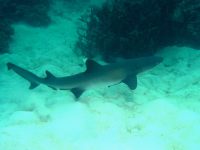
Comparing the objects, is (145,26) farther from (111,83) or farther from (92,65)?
(92,65)

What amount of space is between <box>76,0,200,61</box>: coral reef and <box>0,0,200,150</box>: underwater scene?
31mm

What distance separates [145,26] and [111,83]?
122 inches

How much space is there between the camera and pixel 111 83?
18.7ft

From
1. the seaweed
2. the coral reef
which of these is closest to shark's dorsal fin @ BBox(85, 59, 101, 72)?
the coral reef

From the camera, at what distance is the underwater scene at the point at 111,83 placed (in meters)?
5.00

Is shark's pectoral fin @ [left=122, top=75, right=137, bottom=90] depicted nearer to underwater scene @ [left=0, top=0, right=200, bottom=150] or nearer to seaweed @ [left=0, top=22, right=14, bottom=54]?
underwater scene @ [left=0, top=0, right=200, bottom=150]

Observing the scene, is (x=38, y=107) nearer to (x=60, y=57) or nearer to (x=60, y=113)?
(x=60, y=113)

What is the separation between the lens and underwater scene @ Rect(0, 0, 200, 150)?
4996 mm

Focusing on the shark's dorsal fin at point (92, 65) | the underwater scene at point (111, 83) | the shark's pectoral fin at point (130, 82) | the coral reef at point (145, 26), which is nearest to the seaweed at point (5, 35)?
the underwater scene at point (111, 83)

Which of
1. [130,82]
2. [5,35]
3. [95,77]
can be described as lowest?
[5,35]

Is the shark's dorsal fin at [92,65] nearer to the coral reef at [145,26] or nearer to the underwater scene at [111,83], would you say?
the underwater scene at [111,83]

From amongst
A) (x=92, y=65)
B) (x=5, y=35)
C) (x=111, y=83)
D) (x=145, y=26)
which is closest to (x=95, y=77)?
(x=92, y=65)

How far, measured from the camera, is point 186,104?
18.9 feet

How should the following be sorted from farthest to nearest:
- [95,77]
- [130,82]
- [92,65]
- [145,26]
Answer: [145,26] < [130,82] < [95,77] < [92,65]
